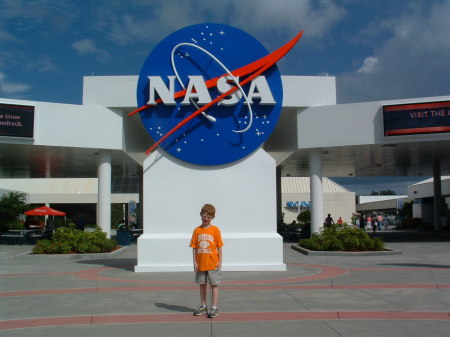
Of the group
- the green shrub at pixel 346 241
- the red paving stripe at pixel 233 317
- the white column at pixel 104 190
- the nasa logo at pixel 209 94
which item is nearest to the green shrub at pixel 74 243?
the white column at pixel 104 190

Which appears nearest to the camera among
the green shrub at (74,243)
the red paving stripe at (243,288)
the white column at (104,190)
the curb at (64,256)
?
the red paving stripe at (243,288)

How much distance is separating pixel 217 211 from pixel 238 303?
194 inches

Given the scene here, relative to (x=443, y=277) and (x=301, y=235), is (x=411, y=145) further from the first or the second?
(x=443, y=277)

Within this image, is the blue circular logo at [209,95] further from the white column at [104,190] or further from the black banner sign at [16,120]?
the white column at [104,190]

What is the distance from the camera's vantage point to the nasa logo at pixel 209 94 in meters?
13.5

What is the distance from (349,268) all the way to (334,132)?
9762mm

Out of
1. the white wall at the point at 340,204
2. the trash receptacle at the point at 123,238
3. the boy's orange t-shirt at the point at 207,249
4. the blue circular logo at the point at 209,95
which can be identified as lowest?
the trash receptacle at the point at 123,238

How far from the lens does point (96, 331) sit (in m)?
6.78

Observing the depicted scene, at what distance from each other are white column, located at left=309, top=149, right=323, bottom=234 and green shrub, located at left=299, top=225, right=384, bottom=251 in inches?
153

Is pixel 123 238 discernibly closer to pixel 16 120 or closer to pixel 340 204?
pixel 16 120

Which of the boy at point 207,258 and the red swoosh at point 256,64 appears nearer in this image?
the boy at point 207,258

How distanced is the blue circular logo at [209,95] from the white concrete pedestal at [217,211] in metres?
0.42

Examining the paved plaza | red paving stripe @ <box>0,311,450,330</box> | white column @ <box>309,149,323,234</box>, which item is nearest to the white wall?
white column @ <box>309,149,323,234</box>

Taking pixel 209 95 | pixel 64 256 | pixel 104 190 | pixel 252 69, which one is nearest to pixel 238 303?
pixel 209 95
